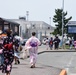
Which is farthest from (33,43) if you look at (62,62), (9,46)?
(62,62)

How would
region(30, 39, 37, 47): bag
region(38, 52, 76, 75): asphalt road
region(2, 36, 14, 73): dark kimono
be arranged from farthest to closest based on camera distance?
region(38, 52, 76, 75): asphalt road → region(30, 39, 37, 47): bag → region(2, 36, 14, 73): dark kimono

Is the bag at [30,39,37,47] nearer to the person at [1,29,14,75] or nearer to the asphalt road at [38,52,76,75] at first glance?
the asphalt road at [38,52,76,75]

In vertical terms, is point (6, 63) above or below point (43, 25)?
below

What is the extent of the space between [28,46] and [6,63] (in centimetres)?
557

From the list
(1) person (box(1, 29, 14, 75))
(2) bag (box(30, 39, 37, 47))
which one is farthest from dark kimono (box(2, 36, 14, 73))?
(2) bag (box(30, 39, 37, 47))

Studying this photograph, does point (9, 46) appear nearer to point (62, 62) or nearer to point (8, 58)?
point (8, 58)

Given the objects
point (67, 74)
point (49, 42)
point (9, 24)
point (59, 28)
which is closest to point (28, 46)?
point (67, 74)

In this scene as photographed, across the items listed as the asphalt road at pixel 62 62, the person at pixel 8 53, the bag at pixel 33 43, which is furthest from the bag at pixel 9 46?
the bag at pixel 33 43

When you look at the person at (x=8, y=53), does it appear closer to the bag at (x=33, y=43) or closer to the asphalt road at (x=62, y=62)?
the asphalt road at (x=62, y=62)

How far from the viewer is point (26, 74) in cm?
1430

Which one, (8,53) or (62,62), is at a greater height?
(8,53)

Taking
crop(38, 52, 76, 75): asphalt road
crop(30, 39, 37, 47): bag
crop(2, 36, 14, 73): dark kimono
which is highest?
crop(30, 39, 37, 47): bag

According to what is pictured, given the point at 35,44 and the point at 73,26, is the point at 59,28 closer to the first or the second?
the point at 73,26

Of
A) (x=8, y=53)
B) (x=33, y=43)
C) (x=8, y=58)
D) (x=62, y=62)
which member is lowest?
(x=62, y=62)
